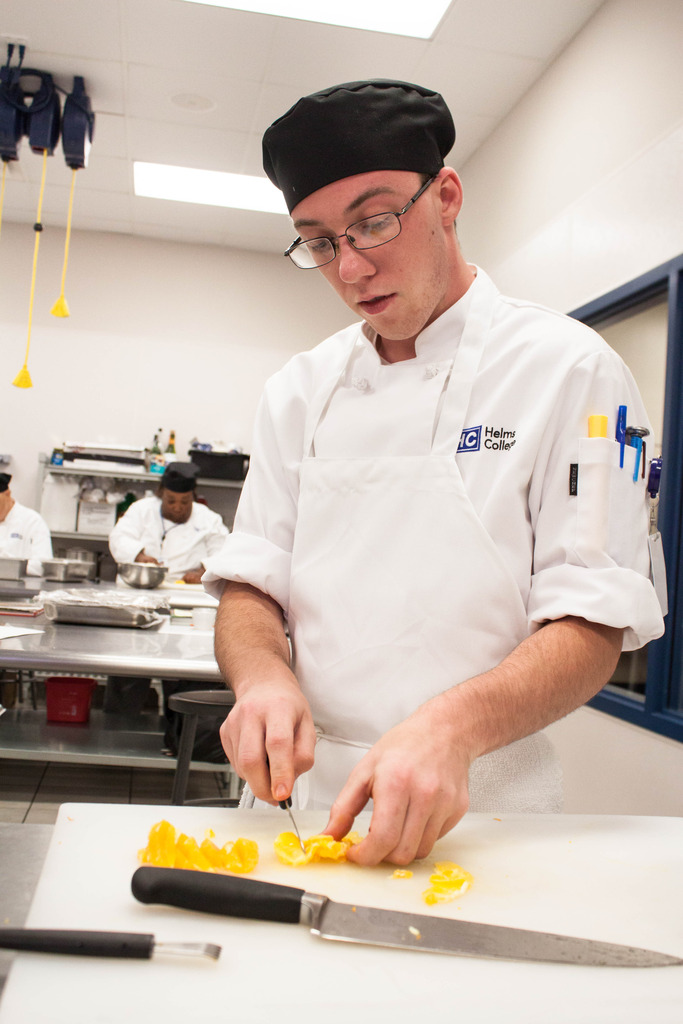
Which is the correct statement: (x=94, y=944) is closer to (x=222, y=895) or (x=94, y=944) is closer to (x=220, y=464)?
(x=222, y=895)

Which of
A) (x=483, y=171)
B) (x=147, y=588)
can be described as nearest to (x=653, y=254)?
(x=483, y=171)

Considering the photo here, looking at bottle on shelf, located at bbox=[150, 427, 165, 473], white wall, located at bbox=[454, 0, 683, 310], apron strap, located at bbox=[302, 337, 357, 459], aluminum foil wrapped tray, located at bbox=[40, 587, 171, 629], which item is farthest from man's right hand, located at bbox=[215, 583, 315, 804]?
bottle on shelf, located at bbox=[150, 427, 165, 473]

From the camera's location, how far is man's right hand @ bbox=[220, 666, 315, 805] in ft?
2.78

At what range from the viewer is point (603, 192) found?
3371 millimetres

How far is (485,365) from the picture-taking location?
3.68ft

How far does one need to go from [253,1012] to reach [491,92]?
4585 millimetres

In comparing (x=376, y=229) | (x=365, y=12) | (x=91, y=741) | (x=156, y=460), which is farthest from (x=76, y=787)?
(x=365, y=12)

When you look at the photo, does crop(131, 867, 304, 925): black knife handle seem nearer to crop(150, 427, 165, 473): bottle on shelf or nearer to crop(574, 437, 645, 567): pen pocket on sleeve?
crop(574, 437, 645, 567): pen pocket on sleeve

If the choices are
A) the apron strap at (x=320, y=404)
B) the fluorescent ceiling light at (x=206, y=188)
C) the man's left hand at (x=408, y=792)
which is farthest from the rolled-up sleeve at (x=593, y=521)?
the fluorescent ceiling light at (x=206, y=188)

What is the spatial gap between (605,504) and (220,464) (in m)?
5.50

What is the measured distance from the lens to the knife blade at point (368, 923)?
25.2 inches

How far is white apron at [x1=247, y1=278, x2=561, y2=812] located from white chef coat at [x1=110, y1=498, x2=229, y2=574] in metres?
4.69

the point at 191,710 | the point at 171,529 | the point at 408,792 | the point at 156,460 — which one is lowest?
the point at 191,710

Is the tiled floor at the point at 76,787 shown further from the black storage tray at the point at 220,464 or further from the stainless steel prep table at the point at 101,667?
the black storage tray at the point at 220,464
